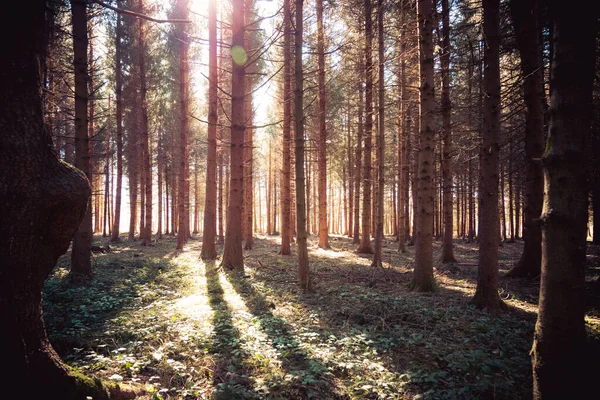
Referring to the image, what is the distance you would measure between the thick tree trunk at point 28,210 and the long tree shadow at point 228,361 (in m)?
1.37

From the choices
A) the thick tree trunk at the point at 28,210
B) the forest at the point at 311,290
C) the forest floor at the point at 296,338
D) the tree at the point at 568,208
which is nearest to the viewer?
the thick tree trunk at the point at 28,210

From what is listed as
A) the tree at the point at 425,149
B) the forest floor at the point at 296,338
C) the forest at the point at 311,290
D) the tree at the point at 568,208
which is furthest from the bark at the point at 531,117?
the tree at the point at 568,208

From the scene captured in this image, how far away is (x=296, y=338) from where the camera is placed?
4691 millimetres

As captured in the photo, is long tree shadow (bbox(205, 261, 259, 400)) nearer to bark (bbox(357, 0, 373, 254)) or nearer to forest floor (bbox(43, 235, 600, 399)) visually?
forest floor (bbox(43, 235, 600, 399))

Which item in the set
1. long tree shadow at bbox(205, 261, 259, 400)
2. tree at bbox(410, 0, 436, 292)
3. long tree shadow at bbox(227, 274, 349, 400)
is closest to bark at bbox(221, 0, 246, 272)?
long tree shadow at bbox(205, 261, 259, 400)

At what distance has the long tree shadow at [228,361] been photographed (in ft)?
10.5

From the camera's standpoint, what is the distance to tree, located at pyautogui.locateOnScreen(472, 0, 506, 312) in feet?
19.2

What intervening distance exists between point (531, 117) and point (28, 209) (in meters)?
11.0

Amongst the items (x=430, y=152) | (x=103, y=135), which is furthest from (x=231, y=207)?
(x=103, y=135)

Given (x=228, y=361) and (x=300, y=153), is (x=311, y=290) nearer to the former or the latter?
(x=300, y=153)

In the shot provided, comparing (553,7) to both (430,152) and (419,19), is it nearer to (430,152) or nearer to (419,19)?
(430,152)

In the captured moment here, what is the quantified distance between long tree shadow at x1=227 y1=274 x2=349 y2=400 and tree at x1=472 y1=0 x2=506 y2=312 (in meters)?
4.06

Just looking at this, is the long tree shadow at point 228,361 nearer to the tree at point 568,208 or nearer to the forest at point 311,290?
the forest at point 311,290

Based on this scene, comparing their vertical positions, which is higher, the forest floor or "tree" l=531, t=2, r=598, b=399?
"tree" l=531, t=2, r=598, b=399
